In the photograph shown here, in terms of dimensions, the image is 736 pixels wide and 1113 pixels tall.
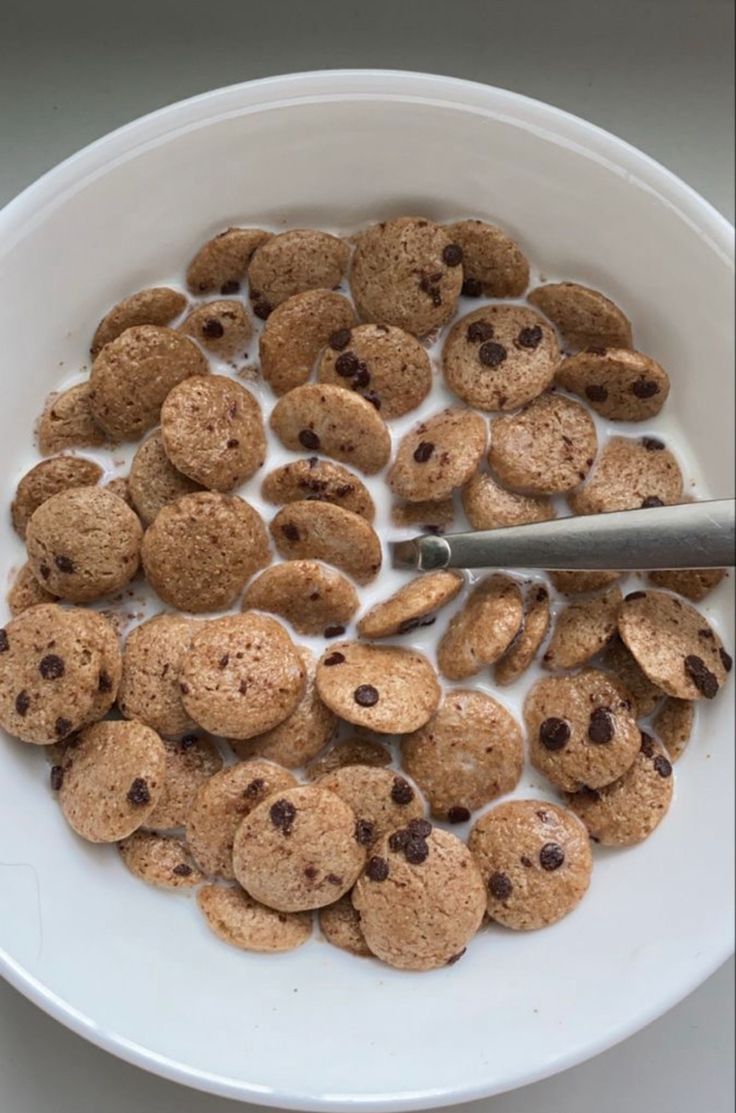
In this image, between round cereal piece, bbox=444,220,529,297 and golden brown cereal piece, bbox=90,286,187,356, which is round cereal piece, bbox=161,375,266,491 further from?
round cereal piece, bbox=444,220,529,297

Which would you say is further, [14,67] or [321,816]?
[14,67]

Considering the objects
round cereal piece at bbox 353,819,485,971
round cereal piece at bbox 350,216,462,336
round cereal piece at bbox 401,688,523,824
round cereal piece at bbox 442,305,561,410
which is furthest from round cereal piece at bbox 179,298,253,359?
round cereal piece at bbox 353,819,485,971

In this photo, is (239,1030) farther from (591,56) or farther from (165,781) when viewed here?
Result: (591,56)

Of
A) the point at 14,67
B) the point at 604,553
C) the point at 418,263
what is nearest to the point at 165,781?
the point at 604,553

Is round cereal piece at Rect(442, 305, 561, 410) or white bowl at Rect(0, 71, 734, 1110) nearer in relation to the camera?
white bowl at Rect(0, 71, 734, 1110)

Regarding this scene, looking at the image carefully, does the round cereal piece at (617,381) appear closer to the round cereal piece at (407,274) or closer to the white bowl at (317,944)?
the white bowl at (317,944)

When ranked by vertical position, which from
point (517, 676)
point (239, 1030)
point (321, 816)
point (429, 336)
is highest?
point (429, 336)

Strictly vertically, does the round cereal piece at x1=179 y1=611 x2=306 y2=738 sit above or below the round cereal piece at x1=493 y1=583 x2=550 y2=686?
below

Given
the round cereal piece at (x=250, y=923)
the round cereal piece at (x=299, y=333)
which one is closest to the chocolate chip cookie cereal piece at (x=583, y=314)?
the round cereal piece at (x=299, y=333)
